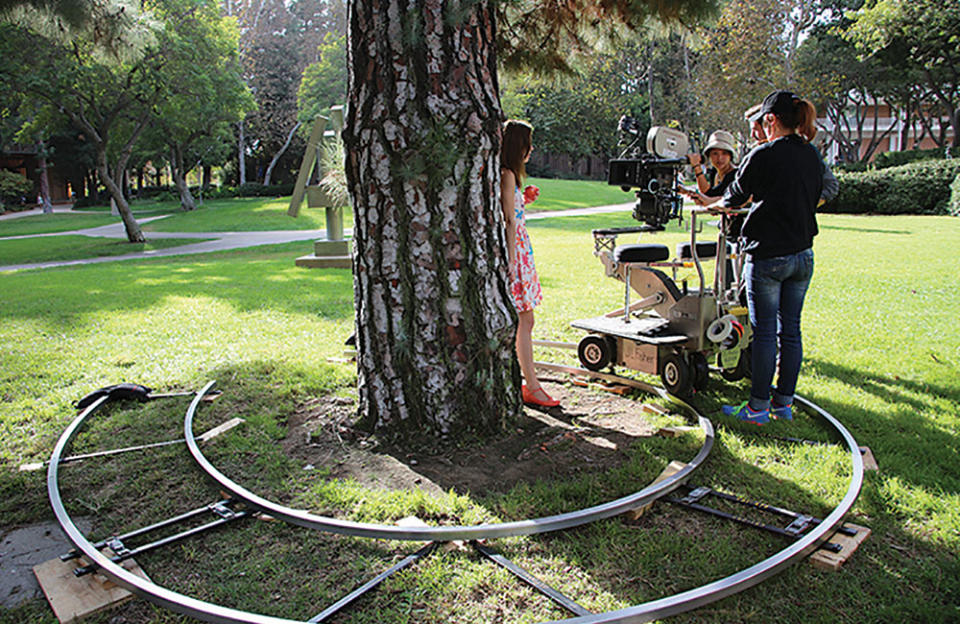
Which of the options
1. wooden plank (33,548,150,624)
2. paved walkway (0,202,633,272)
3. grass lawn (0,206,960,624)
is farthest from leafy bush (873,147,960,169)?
wooden plank (33,548,150,624)

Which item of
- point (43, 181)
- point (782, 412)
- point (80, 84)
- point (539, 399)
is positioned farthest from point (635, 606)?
point (43, 181)

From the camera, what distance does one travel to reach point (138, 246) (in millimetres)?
18422

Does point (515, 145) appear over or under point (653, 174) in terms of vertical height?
over

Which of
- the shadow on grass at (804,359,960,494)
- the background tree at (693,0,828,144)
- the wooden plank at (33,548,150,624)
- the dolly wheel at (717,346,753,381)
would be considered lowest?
the wooden plank at (33,548,150,624)

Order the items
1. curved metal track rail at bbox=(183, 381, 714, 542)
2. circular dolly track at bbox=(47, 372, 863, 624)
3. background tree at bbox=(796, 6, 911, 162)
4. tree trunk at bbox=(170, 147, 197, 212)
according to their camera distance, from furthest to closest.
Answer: tree trunk at bbox=(170, 147, 197, 212)
background tree at bbox=(796, 6, 911, 162)
curved metal track rail at bbox=(183, 381, 714, 542)
circular dolly track at bbox=(47, 372, 863, 624)

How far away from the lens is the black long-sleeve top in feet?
11.7

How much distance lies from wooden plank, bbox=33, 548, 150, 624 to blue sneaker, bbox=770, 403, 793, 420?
133 inches

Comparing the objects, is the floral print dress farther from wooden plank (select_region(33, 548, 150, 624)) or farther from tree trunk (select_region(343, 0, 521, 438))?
wooden plank (select_region(33, 548, 150, 624))

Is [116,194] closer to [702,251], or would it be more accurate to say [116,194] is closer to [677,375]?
[702,251]

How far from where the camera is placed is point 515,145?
392 cm

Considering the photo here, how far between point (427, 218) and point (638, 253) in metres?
1.85

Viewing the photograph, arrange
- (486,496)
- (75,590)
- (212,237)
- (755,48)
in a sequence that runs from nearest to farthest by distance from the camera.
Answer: (75,590)
(486,496)
(212,237)
(755,48)

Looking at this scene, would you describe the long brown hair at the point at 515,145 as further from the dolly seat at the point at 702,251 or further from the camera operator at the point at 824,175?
the dolly seat at the point at 702,251

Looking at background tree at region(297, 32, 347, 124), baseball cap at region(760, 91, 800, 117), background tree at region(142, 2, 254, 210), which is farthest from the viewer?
background tree at region(297, 32, 347, 124)
